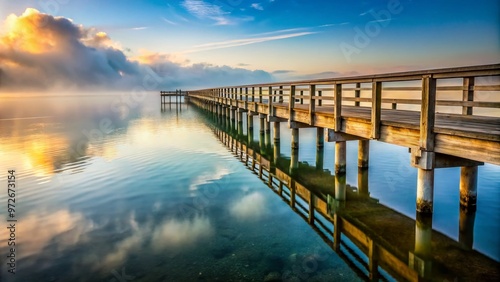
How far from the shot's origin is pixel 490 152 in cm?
555

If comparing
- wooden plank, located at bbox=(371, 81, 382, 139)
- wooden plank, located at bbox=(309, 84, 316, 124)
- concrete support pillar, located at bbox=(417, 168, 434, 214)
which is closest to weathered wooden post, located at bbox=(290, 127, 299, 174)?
wooden plank, located at bbox=(309, 84, 316, 124)

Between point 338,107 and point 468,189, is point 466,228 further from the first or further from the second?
point 338,107

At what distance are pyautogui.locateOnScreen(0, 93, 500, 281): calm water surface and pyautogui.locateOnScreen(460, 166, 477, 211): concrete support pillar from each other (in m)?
0.32

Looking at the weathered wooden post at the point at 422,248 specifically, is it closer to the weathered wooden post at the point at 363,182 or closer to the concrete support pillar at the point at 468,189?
the concrete support pillar at the point at 468,189

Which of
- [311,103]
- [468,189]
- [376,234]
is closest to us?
[376,234]

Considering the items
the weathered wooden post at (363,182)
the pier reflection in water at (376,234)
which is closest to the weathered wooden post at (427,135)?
the pier reflection in water at (376,234)

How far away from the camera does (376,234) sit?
276 inches

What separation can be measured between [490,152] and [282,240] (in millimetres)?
4070

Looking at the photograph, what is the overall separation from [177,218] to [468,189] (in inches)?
286

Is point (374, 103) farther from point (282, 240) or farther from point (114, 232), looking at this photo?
point (114, 232)

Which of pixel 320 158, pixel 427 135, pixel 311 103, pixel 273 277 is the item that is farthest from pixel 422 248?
pixel 320 158

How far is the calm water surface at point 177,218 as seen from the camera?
5859 mm

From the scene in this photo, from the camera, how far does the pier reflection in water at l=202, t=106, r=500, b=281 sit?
5.70 m

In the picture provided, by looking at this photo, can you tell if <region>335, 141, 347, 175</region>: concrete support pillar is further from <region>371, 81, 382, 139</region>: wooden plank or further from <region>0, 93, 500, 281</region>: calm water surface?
<region>371, 81, 382, 139</region>: wooden plank
